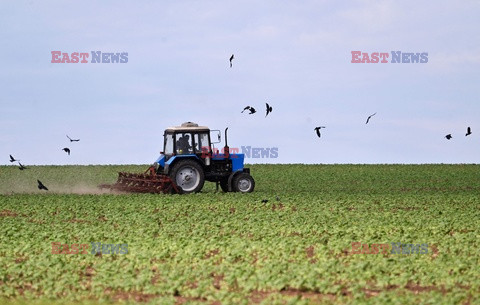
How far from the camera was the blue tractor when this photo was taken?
2825cm

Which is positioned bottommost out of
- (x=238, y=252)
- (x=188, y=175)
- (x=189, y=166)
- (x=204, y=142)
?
(x=238, y=252)

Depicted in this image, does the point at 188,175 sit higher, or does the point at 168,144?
the point at 168,144

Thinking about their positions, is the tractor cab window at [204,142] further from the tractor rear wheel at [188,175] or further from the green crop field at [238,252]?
the green crop field at [238,252]

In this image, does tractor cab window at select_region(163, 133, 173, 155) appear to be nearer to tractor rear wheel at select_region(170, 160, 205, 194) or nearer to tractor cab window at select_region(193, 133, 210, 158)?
tractor rear wheel at select_region(170, 160, 205, 194)

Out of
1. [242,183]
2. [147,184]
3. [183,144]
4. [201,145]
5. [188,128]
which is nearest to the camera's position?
[188,128]

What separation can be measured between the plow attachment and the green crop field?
4.86ft

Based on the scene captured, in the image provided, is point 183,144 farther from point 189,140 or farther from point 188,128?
point 188,128

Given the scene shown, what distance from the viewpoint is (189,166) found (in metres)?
28.2

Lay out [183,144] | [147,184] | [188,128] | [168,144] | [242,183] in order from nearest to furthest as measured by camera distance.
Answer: [188,128] → [183,144] → [168,144] → [147,184] → [242,183]

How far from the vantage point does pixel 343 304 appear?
37.5ft

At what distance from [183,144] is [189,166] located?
0.88 meters

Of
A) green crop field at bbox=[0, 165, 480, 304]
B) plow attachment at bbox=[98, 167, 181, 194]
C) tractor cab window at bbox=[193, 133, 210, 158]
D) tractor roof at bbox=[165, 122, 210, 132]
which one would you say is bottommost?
green crop field at bbox=[0, 165, 480, 304]

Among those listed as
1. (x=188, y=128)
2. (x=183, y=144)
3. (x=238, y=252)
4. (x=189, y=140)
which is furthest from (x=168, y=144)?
(x=238, y=252)

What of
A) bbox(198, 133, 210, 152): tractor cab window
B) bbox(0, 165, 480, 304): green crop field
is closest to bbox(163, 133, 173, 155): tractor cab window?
bbox(198, 133, 210, 152): tractor cab window
